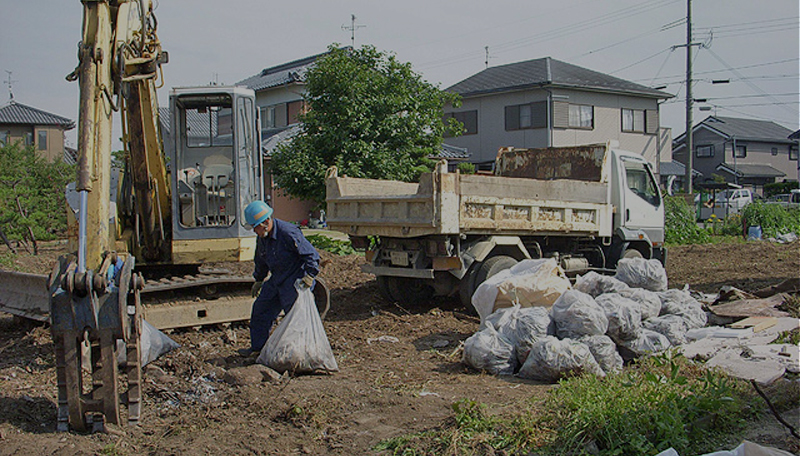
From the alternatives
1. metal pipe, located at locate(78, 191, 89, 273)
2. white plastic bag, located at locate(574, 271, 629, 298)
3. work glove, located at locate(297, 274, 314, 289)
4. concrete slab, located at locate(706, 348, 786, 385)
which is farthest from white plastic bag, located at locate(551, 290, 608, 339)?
metal pipe, located at locate(78, 191, 89, 273)

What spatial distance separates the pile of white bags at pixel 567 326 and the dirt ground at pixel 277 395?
25 cm

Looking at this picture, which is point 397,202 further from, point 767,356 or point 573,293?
point 767,356

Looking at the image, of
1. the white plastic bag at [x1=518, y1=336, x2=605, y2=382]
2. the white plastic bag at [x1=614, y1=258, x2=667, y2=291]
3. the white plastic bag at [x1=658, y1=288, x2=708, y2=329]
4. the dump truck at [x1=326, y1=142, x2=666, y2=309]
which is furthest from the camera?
the dump truck at [x1=326, y1=142, x2=666, y2=309]

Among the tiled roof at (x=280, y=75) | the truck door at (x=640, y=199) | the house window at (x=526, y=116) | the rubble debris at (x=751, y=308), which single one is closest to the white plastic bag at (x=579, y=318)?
the rubble debris at (x=751, y=308)

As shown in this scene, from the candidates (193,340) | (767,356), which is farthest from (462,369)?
(193,340)

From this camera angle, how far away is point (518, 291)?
24.8 feet

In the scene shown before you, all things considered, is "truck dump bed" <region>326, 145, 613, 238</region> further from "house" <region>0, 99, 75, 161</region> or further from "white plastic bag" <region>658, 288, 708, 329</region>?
"house" <region>0, 99, 75, 161</region>

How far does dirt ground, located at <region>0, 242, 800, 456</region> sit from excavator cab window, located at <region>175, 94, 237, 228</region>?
135 cm

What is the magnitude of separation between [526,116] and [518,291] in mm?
24814

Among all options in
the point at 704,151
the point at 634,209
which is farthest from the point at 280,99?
the point at 704,151

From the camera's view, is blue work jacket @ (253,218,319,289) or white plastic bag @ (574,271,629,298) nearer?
blue work jacket @ (253,218,319,289)

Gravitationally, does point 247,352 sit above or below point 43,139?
below

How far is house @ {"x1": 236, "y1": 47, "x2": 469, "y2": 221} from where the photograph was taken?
27.8 m

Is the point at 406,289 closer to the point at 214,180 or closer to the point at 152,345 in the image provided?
the point at 214,180
